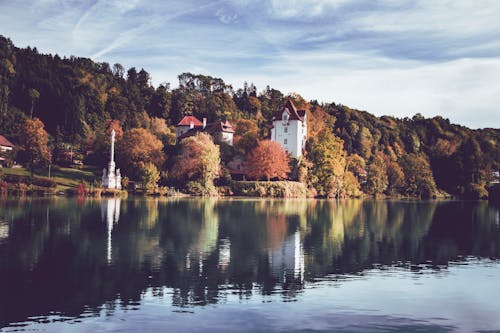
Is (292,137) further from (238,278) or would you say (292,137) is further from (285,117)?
(238,278)

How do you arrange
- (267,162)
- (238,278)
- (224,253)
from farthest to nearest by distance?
(267,162)
(224,253)
(238,278)

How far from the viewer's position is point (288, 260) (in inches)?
920

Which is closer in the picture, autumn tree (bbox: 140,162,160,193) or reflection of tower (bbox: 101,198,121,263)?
reflection of tower (bbox: 101,198,121,263)

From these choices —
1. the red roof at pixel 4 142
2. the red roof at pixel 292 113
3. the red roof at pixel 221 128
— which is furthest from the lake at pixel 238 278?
the red roof at pixel 221 128

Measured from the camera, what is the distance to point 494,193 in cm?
10869

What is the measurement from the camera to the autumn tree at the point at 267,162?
81.9m

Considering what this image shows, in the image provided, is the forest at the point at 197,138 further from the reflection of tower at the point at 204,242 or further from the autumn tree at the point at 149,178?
the reflection of tower at the point at 204,242

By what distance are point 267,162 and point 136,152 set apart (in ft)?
66.7

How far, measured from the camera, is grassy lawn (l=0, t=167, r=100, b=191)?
7262cm

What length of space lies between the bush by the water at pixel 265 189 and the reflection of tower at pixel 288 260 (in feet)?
167

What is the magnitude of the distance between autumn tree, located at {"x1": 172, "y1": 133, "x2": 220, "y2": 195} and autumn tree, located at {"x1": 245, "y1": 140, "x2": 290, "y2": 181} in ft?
19.5

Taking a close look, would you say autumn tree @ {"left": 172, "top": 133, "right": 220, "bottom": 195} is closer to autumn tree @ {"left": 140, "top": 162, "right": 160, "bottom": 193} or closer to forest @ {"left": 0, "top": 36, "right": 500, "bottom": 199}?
forest @ {"left": 0, "top": 36, "right": 500, "bottom": 199}

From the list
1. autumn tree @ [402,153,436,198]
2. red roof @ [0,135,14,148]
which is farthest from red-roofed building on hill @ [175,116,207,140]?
autumn tree @ [402,153,436,198]

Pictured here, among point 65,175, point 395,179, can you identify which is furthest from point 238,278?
point 395,179
